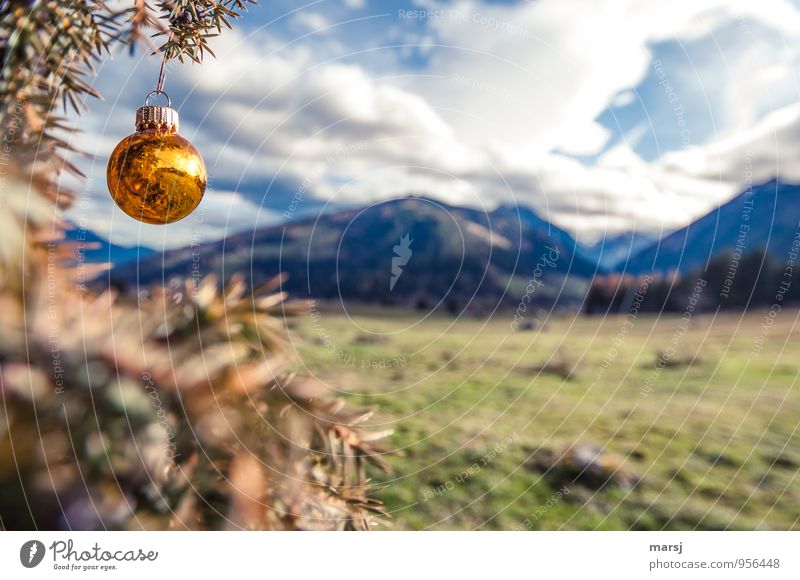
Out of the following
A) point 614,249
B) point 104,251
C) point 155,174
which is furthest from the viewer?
point 614,249

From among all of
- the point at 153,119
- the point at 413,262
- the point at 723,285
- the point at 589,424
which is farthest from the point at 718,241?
the point at 153,119

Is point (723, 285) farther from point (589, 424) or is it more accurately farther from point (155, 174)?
point (155, 174)

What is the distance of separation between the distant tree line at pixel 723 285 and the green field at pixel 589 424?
21 cm

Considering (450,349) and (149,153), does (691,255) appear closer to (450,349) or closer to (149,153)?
(450,349)

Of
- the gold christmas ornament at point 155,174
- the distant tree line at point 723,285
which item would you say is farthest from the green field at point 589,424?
the gold christmas ornament at point 155,174

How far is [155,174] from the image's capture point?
0.71 metres

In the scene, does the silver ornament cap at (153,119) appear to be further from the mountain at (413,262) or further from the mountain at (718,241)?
the mountain at (718,241)

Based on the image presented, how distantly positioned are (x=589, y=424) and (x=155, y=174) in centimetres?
172

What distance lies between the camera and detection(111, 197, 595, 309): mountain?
2209mm

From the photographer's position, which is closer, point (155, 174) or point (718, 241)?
point (155, 174)

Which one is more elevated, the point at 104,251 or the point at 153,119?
the point at 153,119

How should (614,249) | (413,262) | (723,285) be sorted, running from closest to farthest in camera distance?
(614,249) → (723,285) → (413,262)
